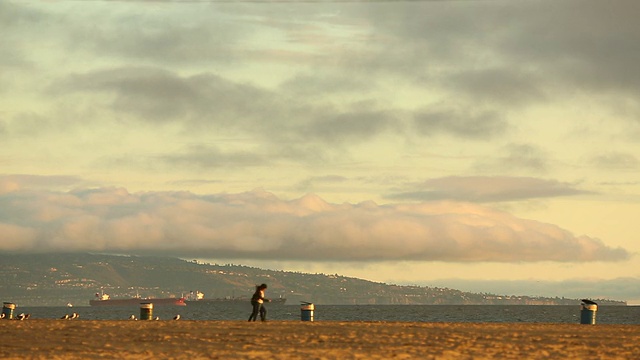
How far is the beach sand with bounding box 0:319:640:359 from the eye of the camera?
3722 cm

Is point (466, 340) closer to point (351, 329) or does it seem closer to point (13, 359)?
point (351, 329)

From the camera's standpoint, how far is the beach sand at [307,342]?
37219mm

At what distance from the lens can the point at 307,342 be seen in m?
42.8

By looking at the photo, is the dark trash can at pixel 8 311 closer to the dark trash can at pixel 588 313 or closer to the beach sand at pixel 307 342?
the beach sand at pixel 307 342

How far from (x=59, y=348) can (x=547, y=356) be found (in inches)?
665

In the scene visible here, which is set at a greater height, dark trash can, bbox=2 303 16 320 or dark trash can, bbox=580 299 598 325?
dark trash can, bbox=580 299 598 325

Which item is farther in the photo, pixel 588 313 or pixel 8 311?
pixel 8 311

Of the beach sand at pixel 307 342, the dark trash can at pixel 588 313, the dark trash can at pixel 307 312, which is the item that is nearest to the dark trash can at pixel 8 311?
the beach sand at pixel 307 342

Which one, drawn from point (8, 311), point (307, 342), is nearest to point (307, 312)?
point (8, 311)

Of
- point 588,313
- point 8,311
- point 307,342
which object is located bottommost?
point 8,311

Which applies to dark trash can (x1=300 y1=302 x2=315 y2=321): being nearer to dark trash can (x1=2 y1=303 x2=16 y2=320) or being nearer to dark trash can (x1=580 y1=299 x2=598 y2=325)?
dark trash can (x1=580 y1=299 x2=598 y2=325)

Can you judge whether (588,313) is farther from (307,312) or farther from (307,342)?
(307,342)

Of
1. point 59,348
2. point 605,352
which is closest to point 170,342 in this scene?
point 59,348

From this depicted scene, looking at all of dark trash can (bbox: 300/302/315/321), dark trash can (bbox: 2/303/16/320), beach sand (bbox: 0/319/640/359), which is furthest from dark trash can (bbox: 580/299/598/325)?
dark trash can (bbox: 2/303/16/320)
